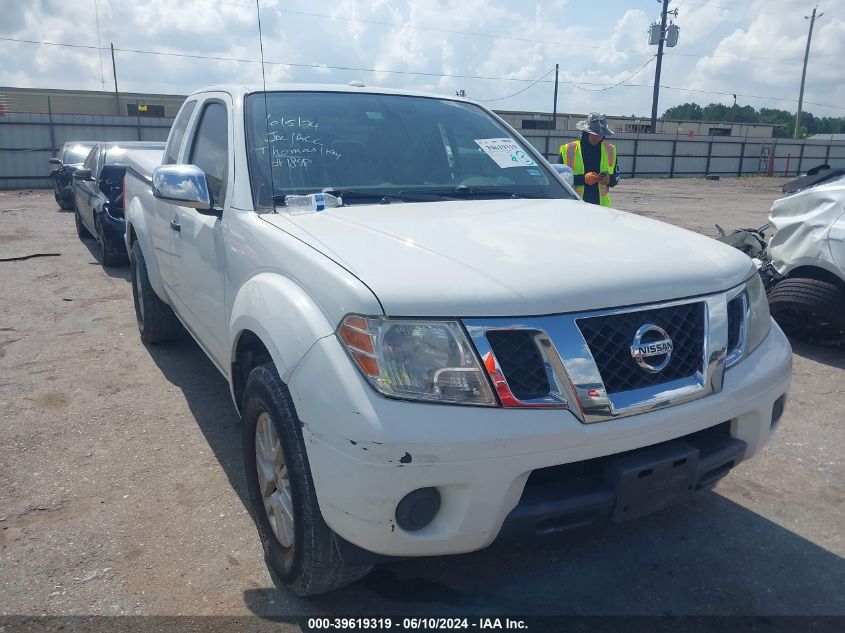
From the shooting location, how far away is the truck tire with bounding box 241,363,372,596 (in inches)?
85.1

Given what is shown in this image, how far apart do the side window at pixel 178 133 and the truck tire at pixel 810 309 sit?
4451mm

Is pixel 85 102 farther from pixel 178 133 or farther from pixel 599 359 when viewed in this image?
pixel 599 359

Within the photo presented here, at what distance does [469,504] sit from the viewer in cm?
196

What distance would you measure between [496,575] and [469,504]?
0.84 meters

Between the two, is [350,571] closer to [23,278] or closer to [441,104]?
[441,104]

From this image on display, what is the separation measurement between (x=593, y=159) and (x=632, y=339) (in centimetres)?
555

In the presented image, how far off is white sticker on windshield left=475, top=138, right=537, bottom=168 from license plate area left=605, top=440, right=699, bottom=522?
1894mm

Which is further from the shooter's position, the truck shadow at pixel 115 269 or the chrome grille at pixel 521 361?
the truck shadow at pixel 115 269

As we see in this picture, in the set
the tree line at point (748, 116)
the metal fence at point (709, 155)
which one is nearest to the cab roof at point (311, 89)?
the metal fence at point (709, 155)

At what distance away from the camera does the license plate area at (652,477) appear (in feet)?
6.90

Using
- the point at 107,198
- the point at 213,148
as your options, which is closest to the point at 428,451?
the point at 213,148

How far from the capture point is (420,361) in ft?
6.44

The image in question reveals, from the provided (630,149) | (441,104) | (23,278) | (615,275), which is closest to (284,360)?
(615,275)

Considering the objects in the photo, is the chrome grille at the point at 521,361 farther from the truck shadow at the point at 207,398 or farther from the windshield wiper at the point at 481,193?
the truck shadow at the point at 207,398
